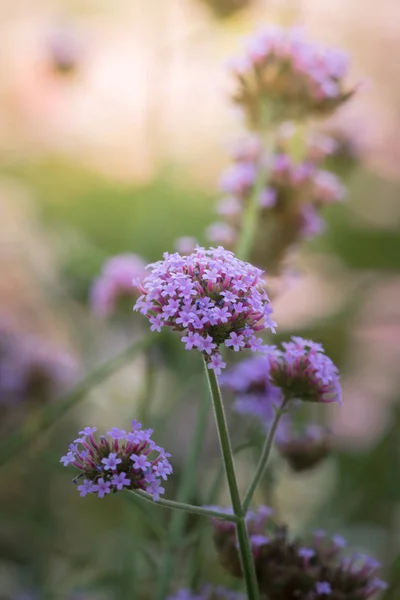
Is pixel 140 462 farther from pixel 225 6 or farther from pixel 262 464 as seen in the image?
pixel 225 6

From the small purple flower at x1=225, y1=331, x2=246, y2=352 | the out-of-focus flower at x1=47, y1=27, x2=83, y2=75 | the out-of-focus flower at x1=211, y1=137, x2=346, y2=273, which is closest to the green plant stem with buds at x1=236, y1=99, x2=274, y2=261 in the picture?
the out-of-focus flower at x1=211, y1=137, x2=346, y2=273

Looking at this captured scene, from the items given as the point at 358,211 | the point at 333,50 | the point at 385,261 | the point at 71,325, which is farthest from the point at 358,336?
the point at 333,50

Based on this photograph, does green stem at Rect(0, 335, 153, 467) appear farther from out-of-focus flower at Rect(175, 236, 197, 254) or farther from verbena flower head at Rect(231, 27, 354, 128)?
verbena flower head at Rect(231, 27, 354, 128)

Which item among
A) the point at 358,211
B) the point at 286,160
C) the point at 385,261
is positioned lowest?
the point at 286,160

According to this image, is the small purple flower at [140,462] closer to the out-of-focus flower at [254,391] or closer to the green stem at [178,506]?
the green stem at [178,506]

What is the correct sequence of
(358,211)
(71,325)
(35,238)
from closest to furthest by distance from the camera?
(71,325), (35,238), (358,211)

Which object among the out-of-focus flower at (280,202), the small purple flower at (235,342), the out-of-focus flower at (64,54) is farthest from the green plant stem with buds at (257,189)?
the out-of-focus flower at (64,54)

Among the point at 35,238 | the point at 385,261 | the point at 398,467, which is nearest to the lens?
the point at 398,467

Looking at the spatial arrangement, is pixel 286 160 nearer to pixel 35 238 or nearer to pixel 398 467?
pixel 398 467
